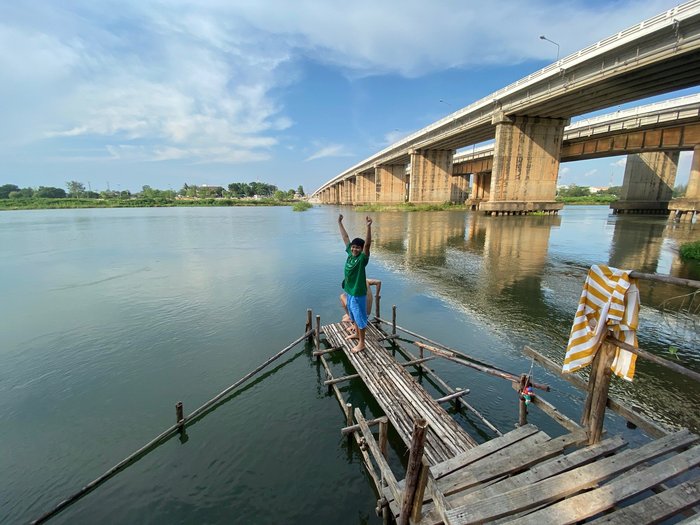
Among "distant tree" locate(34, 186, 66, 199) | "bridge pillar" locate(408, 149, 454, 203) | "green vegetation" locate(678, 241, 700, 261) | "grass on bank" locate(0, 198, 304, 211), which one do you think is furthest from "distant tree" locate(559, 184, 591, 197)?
"distant tree" locate(34, 186, 66, 199)

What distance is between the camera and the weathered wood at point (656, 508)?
2.63m

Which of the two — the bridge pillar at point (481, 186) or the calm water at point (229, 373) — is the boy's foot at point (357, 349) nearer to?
the calm water at point (229, 373)

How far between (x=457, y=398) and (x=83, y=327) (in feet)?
40.0

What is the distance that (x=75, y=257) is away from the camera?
75.3 ft

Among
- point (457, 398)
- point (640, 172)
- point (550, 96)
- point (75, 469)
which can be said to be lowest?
point (75, 469)

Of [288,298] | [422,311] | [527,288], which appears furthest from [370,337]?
[527,288]

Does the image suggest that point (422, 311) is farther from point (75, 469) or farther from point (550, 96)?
point (550, 96)

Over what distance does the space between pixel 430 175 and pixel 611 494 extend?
69833mm

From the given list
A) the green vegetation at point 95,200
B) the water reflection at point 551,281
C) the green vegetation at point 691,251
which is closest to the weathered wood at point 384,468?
the water reflection at point 551,281

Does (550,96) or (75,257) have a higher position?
(550,96)

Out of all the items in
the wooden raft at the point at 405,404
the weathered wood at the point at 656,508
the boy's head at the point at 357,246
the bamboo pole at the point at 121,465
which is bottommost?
the bamboo pole at the point at 121,465

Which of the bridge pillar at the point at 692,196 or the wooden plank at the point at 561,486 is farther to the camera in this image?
the bridge pillar at the point at 692,196

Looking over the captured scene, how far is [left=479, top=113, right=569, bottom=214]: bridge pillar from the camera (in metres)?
43.2

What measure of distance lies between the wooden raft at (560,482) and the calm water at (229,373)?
1.75 meters
